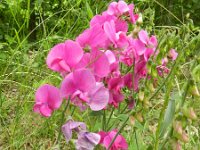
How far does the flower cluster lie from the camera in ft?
2.69

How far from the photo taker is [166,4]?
3594 mm

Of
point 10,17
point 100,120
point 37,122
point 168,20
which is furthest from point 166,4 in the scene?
point 100,120

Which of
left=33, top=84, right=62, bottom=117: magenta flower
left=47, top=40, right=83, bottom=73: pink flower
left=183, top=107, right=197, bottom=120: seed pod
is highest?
left=47, top=40, right=83, bottom=73: pink flower

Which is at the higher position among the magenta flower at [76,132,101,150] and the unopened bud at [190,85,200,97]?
the unopened bud at [190,85,200,97]

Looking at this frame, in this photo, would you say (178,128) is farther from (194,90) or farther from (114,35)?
(114,35)

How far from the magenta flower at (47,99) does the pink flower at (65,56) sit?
0.04 metres

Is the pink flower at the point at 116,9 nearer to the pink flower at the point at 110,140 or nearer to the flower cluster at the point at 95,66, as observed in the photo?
the flower cluster at the point at 95,66

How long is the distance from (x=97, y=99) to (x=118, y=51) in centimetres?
→ 15

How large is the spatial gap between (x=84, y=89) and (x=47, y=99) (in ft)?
0.24

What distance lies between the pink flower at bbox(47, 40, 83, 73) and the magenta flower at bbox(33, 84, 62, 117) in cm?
4

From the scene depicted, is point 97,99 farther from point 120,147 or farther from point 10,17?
point 10,17

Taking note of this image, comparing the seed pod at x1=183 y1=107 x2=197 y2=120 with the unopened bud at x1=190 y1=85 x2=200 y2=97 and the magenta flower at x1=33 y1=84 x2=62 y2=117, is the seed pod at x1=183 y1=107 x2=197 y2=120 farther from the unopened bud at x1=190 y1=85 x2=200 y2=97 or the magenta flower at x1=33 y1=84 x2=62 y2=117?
the magenta flower at x1=33 y1=84 x2=62 y2=117

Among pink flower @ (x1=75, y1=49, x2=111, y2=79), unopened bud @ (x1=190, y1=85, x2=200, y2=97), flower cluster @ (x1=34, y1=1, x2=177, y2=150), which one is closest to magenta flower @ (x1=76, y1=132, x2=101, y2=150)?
flower cluster @ (x1=34, y1=1, x2=177, y2=150)

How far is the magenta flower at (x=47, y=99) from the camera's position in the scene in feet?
2.76
